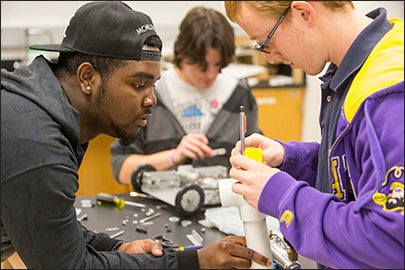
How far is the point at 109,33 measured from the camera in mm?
1188

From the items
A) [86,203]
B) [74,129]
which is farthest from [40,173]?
[86,203]

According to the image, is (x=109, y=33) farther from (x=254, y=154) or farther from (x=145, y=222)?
(x=145, y=222)

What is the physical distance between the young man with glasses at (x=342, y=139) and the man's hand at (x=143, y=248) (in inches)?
15.0

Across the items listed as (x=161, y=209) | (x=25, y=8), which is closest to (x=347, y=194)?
(x=161, y=209)

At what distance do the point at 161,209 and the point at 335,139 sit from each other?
91 cm

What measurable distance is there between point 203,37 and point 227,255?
1175 mm

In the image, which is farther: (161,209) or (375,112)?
(161,209)

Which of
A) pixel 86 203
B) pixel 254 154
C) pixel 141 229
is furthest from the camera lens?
pixel 86 203

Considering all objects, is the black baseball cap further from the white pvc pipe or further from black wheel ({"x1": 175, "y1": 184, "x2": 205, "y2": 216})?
black wheel ({"x1": 175, "y1": 184, "x2": 205, "y2": 216})

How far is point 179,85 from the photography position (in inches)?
90.5

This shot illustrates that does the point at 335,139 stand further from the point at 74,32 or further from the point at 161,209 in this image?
the point at 161,209

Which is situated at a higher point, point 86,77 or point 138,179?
point 86,77

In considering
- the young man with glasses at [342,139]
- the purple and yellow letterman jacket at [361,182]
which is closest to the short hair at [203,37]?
the young man with glasses at [342,139]

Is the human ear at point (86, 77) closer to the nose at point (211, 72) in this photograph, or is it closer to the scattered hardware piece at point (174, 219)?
the scattered hardware piece at point (174, 219)
